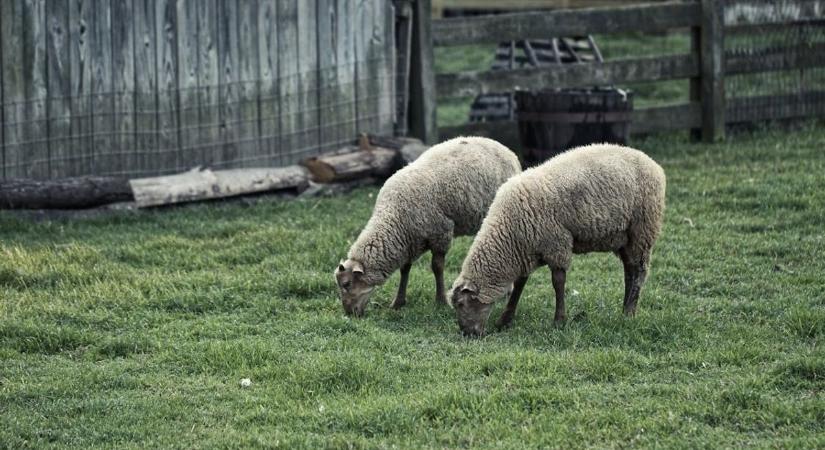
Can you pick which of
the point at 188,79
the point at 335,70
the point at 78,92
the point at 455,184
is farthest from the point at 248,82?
the point at 455,184

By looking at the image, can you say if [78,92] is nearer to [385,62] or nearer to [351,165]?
[351,165]

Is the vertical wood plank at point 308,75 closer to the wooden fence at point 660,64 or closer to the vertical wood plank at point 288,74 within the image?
the vertical wood plank at point 288,74

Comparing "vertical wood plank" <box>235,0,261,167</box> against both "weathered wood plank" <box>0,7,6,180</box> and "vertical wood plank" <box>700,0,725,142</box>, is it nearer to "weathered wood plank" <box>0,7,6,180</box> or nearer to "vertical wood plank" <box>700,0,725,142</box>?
"weathered wood plank" <box>0,7,6,180</box>

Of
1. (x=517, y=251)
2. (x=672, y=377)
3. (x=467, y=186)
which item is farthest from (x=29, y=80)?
(x=672, y=377)

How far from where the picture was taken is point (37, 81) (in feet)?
39.1

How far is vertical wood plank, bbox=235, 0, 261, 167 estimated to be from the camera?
12.9m

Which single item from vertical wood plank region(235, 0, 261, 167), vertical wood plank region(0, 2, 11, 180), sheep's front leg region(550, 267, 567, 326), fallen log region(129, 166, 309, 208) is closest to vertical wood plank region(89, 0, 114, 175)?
fallen log region(129, 166, 309, 208)

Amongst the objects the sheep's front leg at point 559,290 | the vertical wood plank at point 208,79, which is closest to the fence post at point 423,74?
the vertical wood plank at point 208,79

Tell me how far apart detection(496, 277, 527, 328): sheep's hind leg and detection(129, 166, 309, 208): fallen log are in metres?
4.40

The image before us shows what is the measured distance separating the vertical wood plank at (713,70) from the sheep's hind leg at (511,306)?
6.94 meters

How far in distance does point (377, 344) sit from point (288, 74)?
18.0ft

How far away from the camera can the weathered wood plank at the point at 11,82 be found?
1174 centimetres

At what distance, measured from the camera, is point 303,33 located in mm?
13250

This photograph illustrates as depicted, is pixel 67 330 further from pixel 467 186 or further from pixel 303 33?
pixel 303 33
